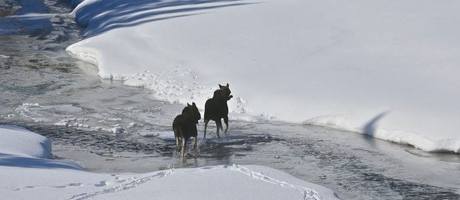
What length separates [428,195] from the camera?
1002cm

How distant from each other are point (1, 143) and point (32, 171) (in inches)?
75.2

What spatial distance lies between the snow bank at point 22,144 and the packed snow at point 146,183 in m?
0.16

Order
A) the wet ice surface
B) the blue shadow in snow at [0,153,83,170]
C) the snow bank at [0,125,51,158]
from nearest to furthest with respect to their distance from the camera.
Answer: the blue shadow in snow at [0,153,83,170] → the snow bank at [0,125,51,158] → the wet ice surface

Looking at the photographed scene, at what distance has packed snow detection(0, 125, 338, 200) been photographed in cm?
820

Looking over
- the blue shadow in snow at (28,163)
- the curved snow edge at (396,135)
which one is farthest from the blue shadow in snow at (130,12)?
the blue shadow in snow at (28,163)

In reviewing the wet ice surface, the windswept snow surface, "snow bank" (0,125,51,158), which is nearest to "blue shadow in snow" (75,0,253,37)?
the windswept snow surface

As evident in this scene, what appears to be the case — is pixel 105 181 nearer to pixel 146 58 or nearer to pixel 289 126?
pixel 289 126

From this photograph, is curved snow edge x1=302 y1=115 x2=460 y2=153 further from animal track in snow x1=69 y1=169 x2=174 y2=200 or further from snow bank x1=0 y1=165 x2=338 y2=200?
animal track in snow x1=69 y1=169 x2=174 y2=200

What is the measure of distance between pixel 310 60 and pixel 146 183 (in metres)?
8.12

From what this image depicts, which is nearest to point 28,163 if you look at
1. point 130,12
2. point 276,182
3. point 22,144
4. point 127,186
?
point 22,144

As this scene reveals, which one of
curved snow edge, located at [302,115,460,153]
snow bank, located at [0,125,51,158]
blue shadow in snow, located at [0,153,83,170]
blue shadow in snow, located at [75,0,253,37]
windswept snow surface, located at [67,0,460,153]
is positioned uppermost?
blue shadow in snow, located at [75,0,253,37]

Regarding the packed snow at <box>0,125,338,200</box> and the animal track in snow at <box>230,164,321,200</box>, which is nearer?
the packed snow at <box>0,125,338,200</box>

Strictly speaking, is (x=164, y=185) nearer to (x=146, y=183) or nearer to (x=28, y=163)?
(x=146, y=183)

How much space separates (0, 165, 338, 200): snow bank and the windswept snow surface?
369 centimetres
